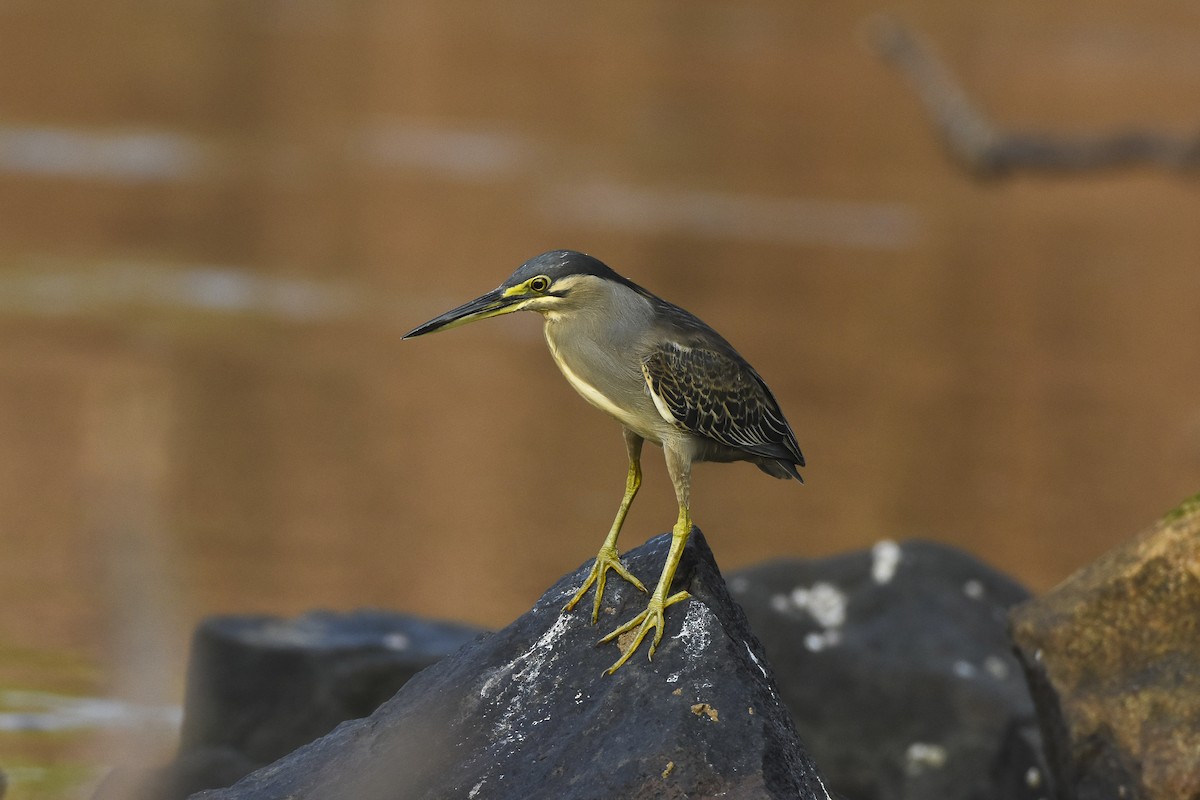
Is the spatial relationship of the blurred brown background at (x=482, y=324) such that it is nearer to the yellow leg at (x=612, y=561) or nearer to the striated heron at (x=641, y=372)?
the striated heron at (x=641, y=372)

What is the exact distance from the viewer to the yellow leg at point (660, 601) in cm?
418

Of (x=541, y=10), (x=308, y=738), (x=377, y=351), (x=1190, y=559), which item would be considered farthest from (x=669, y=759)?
(x=541, y=10)

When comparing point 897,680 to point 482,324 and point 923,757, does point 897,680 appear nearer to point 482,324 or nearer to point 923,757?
point 923,757

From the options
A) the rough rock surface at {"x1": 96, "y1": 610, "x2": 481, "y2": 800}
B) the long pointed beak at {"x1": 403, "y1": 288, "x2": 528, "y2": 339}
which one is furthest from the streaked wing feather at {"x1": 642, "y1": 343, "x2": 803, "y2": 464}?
the rough rock surface at {"x1": 96, "y1": 610, "x2": 481, "y2": 800}

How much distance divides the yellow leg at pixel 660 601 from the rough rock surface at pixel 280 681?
7.31 feet

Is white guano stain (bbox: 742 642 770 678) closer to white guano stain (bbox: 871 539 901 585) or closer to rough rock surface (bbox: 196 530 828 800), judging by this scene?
rough rock surface (bbox: 196 530 828 800)

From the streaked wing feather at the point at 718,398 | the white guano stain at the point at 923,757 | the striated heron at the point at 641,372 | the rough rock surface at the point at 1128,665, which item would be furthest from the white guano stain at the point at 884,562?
the striated heron at the point at 641,372

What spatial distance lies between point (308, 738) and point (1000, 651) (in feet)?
8.09

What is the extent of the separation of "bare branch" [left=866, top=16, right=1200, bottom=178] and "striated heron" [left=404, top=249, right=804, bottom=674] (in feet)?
11.5

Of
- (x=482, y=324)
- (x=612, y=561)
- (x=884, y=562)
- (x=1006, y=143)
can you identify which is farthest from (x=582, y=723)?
(x=482, y=324)

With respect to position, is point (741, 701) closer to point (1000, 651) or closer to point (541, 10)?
point (1000, 651)

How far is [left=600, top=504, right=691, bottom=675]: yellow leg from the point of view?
4184mm

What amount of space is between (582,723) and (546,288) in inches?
36.4

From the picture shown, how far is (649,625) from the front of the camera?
13.8 feet
